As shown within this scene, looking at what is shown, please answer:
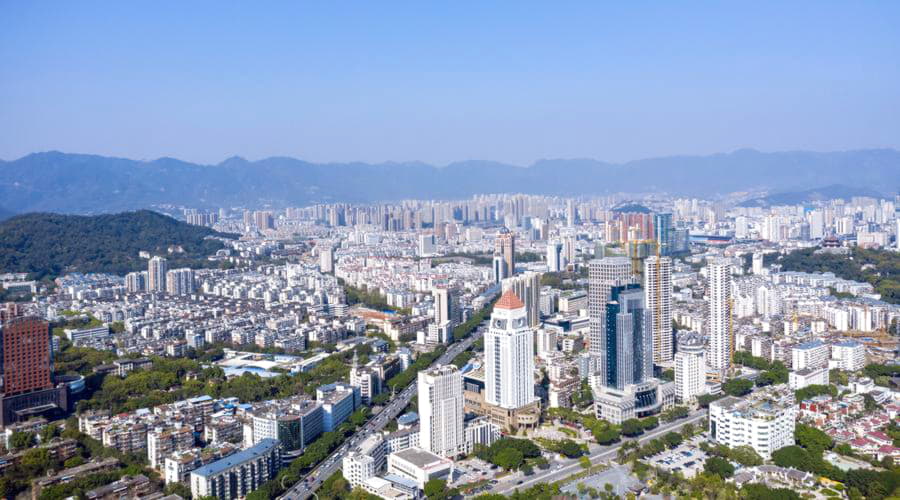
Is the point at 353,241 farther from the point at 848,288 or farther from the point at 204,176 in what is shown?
the point at 204,176

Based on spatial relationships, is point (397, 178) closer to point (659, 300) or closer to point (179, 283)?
point (179, 283)

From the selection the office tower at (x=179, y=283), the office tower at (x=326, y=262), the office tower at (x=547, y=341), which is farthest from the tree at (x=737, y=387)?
the office tower at (x=326, y=262)

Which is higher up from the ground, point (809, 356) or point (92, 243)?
point (92, 243)

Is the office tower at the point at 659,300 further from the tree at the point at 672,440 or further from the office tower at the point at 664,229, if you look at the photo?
the office tower at the point at 664,229

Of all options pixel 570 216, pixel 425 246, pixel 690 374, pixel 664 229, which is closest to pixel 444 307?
pixel 690 374

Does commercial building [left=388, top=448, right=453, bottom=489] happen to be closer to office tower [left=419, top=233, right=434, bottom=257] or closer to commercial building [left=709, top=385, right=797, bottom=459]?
commercial building [left=709, top=385, right=797, bottom=459]

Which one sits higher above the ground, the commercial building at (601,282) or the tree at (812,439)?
the commercial building at (601,282)

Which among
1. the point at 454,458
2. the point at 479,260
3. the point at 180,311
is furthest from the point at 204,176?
the point at 454,458
